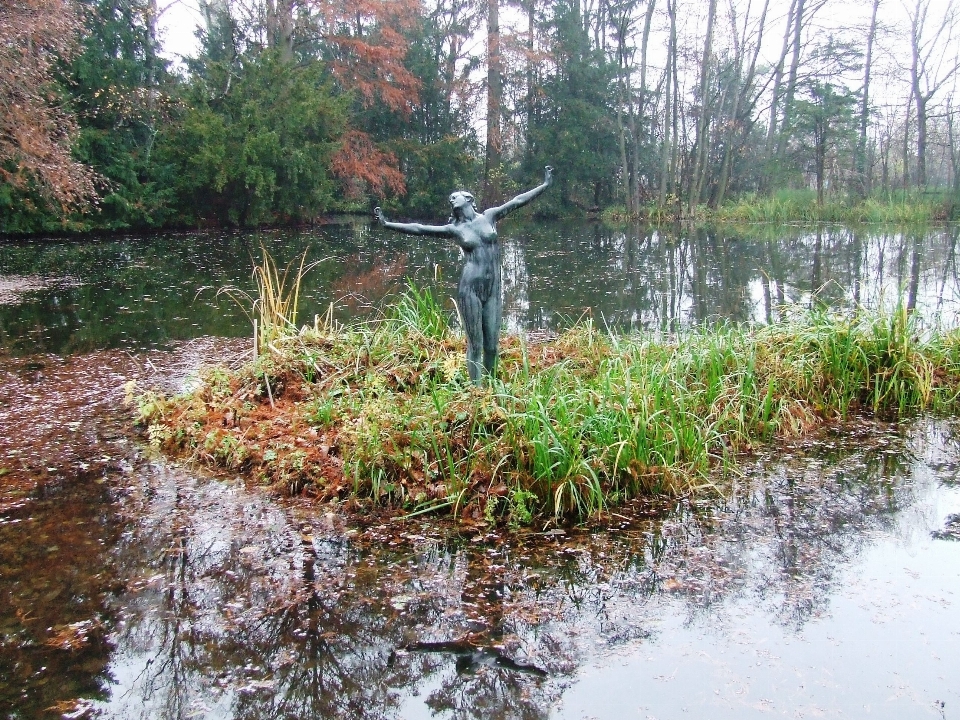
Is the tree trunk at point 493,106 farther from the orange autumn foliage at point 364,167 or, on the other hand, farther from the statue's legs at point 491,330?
the statue's legs at point 491,330

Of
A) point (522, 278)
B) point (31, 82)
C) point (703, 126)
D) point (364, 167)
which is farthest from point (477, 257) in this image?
point (703, 126)

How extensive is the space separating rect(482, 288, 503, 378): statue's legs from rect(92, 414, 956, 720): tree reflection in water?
173cm

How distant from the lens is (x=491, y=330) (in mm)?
5371

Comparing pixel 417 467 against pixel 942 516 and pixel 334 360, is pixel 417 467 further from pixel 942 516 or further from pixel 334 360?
pixel 942 516

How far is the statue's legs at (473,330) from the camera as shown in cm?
523

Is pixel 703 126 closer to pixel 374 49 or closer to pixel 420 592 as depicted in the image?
pixel 374 49

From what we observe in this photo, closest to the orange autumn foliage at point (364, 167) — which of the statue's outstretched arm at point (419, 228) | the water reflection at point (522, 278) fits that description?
the water reflection at point (522, 278)

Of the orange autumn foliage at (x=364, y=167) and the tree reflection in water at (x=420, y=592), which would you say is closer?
the tree reflection in water at (x=420, y=592)

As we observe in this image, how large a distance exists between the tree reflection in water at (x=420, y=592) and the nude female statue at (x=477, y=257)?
172cm

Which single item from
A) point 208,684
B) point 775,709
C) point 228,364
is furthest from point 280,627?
point 228,364

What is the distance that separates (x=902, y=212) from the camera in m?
22.3

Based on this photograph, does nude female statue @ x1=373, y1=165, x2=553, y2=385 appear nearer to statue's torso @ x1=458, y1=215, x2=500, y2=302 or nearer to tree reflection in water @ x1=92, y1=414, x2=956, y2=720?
statue's torso @ x1=458, y1=215, x2=500, y2=302

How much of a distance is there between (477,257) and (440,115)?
2835cm

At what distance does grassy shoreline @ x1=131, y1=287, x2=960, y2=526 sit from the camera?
438 cm
